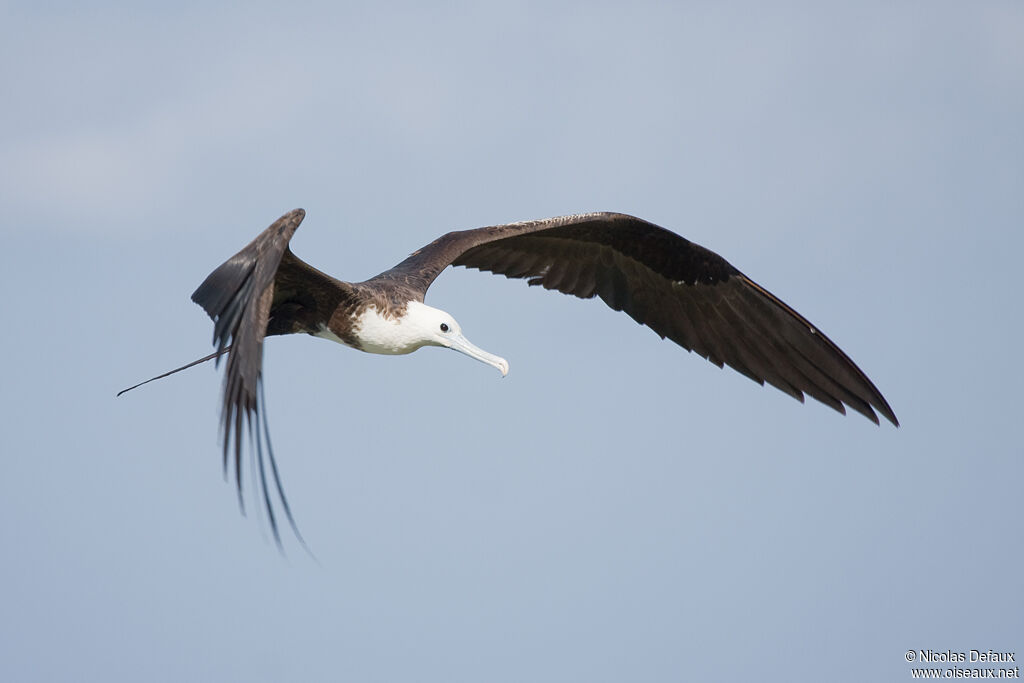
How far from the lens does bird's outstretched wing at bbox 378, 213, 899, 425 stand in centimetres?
955

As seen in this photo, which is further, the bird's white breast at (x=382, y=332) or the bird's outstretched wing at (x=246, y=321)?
the bird's white breast at (x=382, y=332)

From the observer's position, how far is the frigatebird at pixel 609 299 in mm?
8805

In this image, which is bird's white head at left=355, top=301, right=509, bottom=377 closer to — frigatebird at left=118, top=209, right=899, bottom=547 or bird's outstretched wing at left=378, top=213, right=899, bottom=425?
frigatebird at left=118, top=209, right=899, bottom=547

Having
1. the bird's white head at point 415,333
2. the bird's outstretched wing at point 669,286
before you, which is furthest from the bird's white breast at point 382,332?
the bird's outstretched wing at point 669,286

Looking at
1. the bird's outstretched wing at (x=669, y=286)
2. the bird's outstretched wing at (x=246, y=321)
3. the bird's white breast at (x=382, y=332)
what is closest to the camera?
the bird's outstretched wing at (x=246, y=321)

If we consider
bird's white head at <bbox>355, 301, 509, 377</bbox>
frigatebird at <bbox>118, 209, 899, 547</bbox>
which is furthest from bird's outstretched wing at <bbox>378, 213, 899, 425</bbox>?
bird's white head at <bbox>355, 301, 509, 377</bbox>

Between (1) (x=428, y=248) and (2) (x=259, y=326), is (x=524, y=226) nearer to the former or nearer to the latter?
(1) (x=428, y=248)

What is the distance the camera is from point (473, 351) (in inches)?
356

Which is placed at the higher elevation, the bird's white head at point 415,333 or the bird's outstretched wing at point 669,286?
the bird's outstretched wing at point 669,286

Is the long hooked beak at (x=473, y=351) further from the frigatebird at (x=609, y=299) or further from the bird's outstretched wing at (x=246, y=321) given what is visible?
the bird's outstretched wing at (x=246, y=321)

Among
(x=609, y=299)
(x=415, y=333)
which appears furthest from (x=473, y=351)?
(x=609, y=299)

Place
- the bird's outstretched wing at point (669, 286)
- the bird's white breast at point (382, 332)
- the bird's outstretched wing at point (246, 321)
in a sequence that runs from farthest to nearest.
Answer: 1. the bird's outstretched wing at point (669, 286)
2. the bird's white breast at point (382, 332)
3. the bird's outstretched wing at point (246, 321)

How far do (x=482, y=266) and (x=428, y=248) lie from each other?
59cm

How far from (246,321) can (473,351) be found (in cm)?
267
